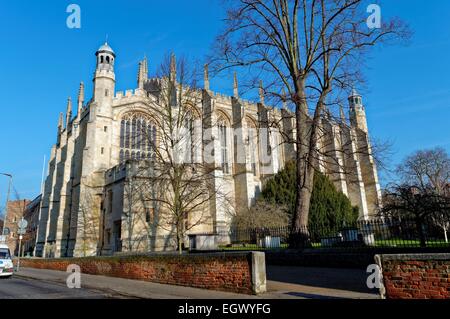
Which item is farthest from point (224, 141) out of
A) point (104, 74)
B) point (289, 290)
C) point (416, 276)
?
Result: point (416, 276)

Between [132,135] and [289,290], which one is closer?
[289,290]

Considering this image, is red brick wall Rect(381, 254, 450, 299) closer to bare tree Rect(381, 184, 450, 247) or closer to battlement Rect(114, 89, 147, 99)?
bare tree Rect(381, 184, 450, 247)

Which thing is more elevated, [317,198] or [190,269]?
[317,198]

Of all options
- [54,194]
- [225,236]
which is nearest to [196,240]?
[225,236]

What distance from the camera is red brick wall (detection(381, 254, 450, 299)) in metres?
5.76

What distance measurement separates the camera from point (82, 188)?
28.2 metres

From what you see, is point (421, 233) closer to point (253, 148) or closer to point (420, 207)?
point (420, 207)

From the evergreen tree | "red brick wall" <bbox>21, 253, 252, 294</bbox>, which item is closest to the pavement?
"red brick wall" <bbox>21, 253, 252, 294</bbox>

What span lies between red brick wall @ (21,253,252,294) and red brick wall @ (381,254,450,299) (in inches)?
127

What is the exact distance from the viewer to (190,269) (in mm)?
10219

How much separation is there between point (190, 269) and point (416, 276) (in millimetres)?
6357

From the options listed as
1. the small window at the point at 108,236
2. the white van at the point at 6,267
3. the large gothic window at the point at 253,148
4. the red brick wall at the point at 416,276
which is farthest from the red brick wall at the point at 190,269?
the large gothic window at the point at 253,148

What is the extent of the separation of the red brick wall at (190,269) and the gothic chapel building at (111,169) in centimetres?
879

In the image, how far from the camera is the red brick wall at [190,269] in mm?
8555
